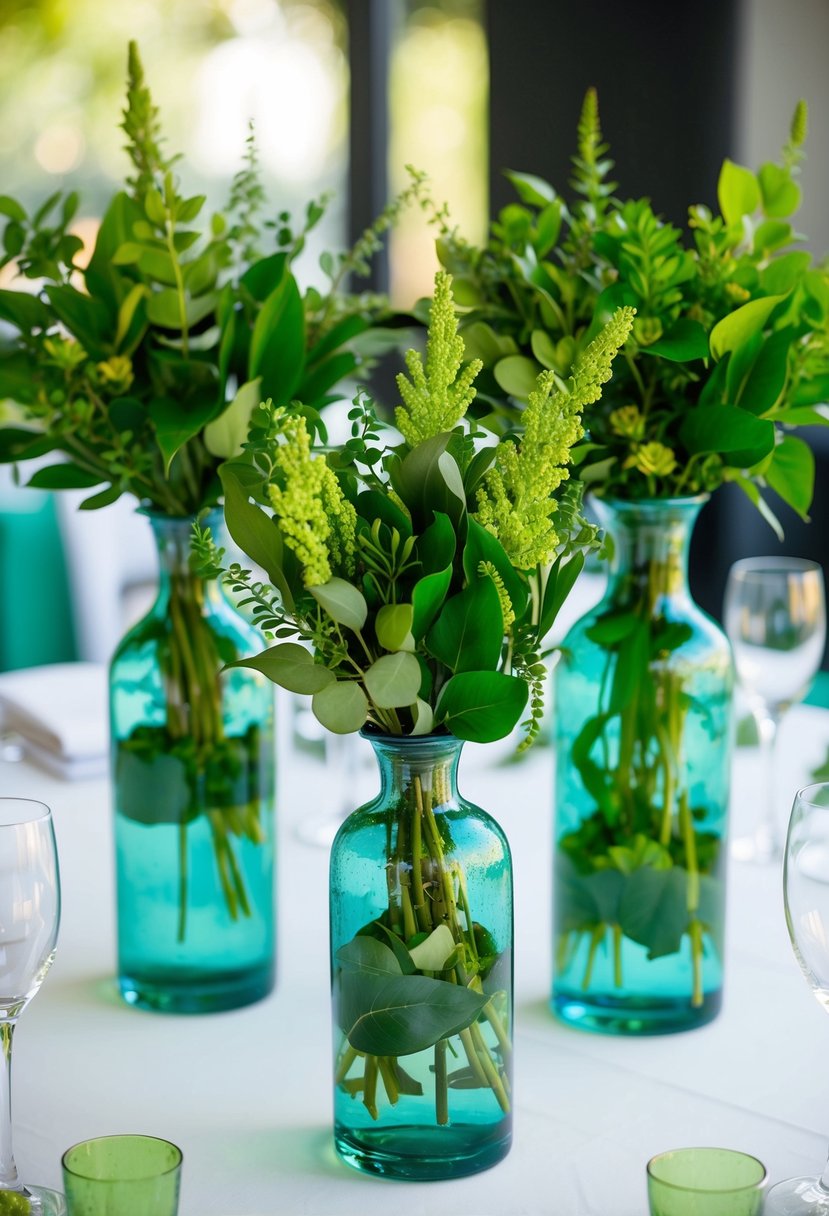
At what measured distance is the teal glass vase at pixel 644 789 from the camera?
3.01 feet

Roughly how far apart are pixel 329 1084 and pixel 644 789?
10.8 inches

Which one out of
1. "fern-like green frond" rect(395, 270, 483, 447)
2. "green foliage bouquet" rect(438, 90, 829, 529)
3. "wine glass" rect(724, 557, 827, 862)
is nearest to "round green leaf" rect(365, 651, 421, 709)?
"fern-like green frond" rect(395, 270, 483, 447)

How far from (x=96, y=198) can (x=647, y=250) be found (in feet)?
15.4

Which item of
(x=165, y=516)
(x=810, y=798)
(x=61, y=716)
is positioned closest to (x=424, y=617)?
(x=810, y=798)

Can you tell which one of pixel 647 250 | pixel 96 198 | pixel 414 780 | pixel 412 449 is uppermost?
pixel 96 198

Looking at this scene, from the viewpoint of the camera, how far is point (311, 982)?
1023 mm

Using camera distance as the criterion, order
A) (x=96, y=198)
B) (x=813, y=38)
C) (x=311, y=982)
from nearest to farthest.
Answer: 1. (x=311, y=982)
2. (x=813, y=38)
3. (x=96, y=198)

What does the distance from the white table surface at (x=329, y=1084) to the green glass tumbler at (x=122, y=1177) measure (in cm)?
13

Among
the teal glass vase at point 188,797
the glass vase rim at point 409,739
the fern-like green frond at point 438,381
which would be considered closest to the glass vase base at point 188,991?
the teal glass vase at point 188,797

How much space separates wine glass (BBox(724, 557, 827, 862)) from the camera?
127 centimetres

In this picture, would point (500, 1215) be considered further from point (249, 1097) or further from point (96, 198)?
point (96, 198)

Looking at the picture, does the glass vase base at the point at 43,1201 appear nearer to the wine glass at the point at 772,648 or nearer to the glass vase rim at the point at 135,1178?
the glass vase rim at the point at 135,1178

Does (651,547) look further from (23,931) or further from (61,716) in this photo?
(61,716)

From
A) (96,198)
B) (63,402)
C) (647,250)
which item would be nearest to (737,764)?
(647,250)
